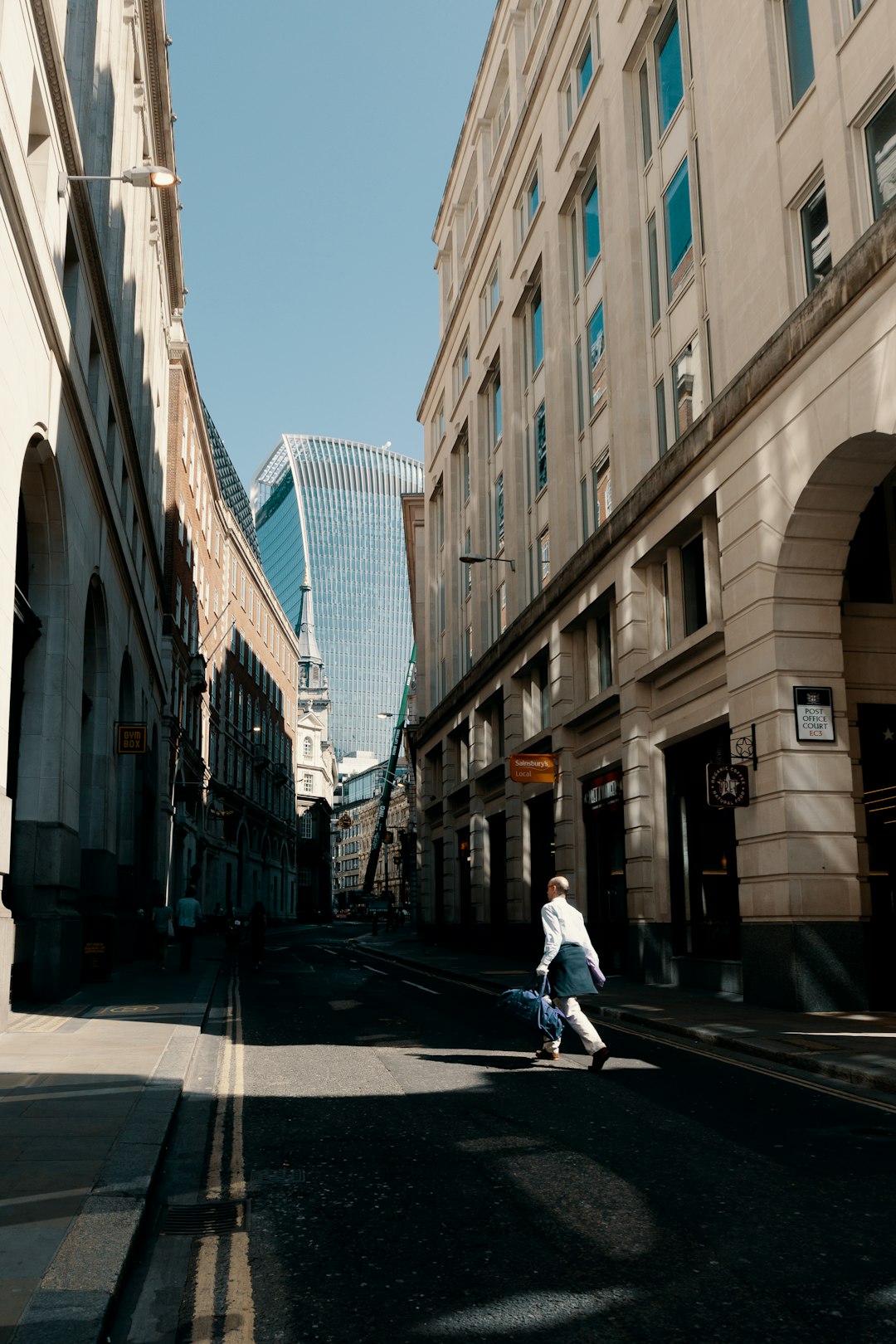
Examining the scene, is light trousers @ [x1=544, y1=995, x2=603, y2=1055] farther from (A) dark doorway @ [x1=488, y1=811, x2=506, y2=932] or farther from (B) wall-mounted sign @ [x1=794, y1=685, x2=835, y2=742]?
(A) dark doorway @ [x1=488, y1=811, x2=506, y2=932]

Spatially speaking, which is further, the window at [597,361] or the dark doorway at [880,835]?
the window at [597,361]

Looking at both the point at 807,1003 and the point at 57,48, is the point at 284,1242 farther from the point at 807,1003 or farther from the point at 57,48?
the point at 57,48

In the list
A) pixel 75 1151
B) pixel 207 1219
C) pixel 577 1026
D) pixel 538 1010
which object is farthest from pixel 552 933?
pixel 207 1219

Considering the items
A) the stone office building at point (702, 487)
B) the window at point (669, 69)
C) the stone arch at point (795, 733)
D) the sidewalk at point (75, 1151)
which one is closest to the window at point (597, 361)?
the stone office building at point (702, 487)

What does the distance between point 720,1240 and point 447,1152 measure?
2350 mm

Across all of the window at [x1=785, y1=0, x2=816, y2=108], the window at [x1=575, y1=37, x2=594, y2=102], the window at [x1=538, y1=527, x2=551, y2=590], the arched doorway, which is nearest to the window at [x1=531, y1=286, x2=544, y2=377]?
the window at [x1=538, y1=527, x2=551, y2=590]

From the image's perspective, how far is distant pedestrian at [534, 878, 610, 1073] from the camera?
11.1 m

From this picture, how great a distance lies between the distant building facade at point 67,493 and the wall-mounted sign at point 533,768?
8.39 meters

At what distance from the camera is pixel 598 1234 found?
18.1ft

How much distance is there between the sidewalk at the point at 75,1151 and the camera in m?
4.42

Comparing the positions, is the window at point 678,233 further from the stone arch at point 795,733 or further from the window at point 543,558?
the window at point 543,558

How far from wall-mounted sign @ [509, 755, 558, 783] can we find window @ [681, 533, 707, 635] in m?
7.23

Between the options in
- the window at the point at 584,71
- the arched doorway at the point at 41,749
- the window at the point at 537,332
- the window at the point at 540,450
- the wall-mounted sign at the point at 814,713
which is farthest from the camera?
the window at the point at 537,332

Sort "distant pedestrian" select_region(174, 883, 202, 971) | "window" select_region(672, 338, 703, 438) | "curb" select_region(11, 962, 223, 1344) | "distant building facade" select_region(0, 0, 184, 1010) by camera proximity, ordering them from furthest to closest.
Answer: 1. "distant pedestrian" select_region(174, 883, 202, 971)
2. "window" select_region(672, 338, 703, 438)
3. "distant building facade" select_region(0, 0, 184, 1010)
4. "curb" select_region(11, 962, 223, 1344)
